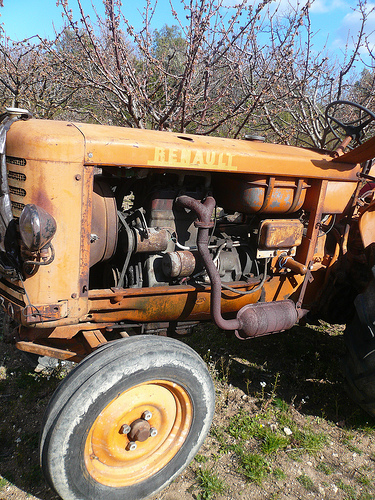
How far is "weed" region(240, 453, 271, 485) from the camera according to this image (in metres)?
2.25

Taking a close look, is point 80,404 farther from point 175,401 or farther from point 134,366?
point 175,401

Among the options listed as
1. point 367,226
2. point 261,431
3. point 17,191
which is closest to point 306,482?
point 261,431

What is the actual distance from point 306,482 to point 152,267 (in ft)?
5.05

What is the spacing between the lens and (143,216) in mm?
2428

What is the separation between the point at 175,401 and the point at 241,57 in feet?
14.7

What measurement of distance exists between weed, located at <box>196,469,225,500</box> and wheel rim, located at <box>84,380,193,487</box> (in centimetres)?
24

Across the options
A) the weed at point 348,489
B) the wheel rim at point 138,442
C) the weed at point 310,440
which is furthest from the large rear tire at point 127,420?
the weed at point 348,489

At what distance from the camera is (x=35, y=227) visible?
1742 millimetres

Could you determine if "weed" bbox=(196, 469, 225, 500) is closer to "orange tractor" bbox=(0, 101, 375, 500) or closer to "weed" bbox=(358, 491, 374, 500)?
"orange tractor" bbox=(0, 101, 375, 500)

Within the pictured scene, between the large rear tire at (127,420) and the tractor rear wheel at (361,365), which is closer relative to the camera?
the large rear tire at (127,420)

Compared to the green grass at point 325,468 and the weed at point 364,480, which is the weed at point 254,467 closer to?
the green grass at point 325,468

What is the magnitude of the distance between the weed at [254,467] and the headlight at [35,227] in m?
1.72

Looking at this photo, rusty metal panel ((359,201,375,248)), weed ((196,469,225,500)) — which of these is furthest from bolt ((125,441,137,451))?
rusty metal panel ((359,201,375,248))

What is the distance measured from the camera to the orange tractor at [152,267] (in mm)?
1888
